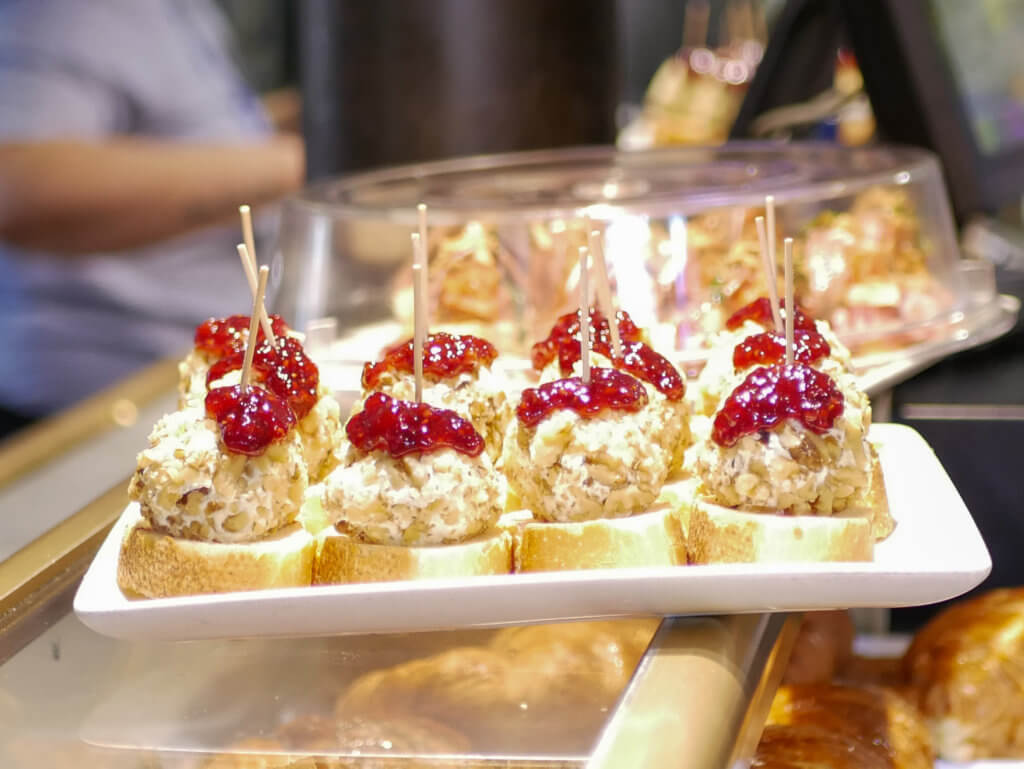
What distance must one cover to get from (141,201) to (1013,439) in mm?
2266

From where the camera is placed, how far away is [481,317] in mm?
2113

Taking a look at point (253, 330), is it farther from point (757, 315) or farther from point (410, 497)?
point (757, 315)

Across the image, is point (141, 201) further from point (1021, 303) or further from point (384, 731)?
point (384, 731)

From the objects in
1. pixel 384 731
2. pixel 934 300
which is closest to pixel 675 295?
pixel 934 300

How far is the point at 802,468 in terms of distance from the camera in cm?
127

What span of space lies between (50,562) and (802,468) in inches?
32.5

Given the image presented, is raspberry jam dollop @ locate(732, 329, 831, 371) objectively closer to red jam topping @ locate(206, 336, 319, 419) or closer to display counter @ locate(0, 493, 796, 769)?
display counter @ locate(0, 493, 796, 769)

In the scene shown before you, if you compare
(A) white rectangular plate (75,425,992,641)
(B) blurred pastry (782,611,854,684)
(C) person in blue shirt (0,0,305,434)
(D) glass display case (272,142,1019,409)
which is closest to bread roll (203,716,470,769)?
(A) white rectangular plate (75,425,992,641)

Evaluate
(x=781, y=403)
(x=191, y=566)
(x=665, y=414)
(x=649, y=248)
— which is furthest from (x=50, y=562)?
(x=649, y=248)

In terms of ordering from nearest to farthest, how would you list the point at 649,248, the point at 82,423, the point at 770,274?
the point at 770,274 → the point at 649,248 → the point at 82,423

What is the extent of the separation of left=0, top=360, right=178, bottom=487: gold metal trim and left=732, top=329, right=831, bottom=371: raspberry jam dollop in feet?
4.48

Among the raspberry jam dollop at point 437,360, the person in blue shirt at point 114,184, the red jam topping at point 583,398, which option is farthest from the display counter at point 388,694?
the person in blue shirt at point 114,184

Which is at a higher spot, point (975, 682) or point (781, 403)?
point (781, 403)

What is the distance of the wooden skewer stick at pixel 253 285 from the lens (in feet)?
4.51
